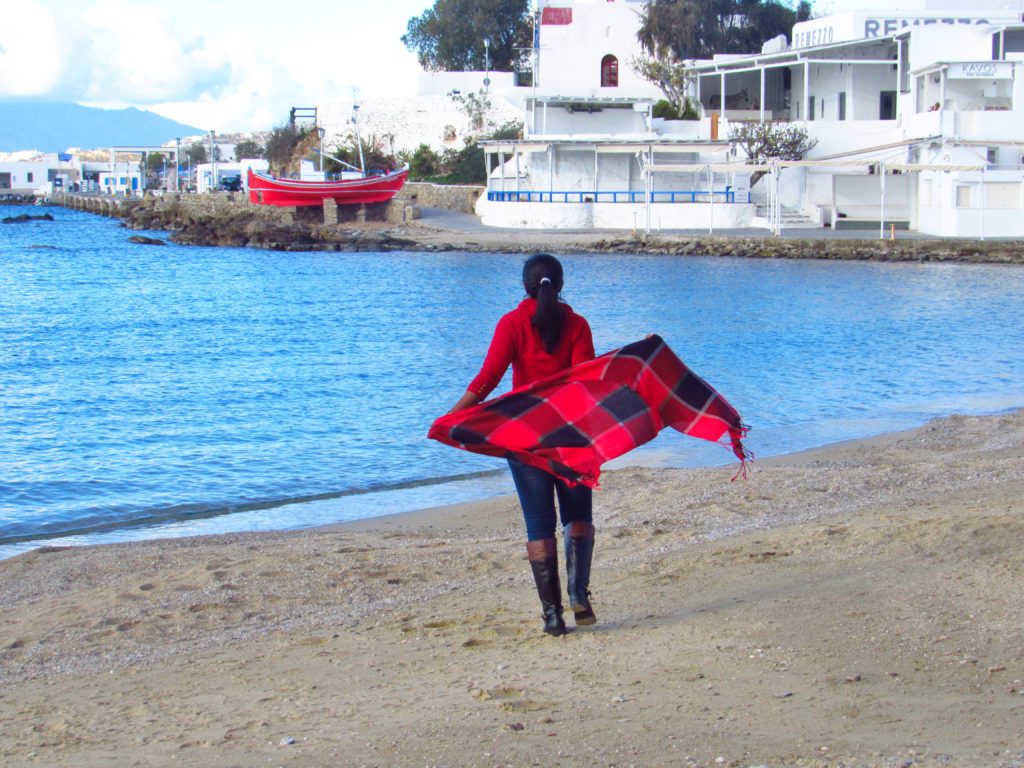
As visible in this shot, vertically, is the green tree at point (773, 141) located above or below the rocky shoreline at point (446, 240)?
above

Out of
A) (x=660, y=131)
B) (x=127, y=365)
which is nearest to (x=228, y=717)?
(x=127, y=365)

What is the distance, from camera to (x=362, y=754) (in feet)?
13.4

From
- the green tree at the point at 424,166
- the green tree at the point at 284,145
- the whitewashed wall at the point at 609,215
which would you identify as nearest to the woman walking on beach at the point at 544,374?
the whitewashed wall at the point at 609,215

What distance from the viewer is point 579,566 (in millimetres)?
5605

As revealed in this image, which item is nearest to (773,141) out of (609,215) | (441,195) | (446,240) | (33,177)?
(609,215)

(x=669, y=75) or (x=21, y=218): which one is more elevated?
(x=669, y=75)

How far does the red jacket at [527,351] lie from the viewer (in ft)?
17.3

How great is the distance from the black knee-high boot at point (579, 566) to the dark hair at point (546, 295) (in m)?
0.92

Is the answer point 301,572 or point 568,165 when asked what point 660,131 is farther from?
point 301,572

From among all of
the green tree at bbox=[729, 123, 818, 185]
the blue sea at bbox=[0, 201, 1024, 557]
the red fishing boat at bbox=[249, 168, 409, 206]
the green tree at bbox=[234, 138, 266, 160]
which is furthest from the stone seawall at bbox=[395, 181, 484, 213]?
the green tree at bbox=[234, 138, 266, 160]

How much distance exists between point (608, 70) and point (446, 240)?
19.1 meters

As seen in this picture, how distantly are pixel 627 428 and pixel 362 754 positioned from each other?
194cm

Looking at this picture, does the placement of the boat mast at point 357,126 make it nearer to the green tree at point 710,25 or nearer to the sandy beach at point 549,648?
the green tree at point 710,25

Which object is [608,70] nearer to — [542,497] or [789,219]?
[789,219]
